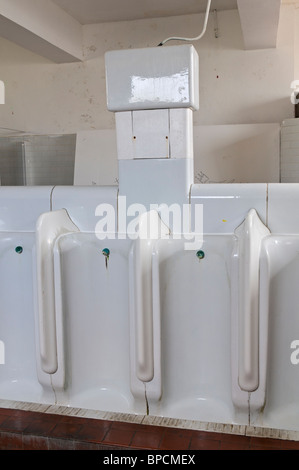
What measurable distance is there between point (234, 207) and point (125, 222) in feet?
1.59

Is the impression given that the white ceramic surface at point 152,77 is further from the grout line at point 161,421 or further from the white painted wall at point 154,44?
the white painted wall at point 154,44

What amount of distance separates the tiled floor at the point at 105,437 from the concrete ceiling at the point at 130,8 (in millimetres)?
3306

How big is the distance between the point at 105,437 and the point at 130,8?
354 cm

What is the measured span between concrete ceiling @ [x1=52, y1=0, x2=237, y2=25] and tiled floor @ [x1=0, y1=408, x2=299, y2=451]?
10.8 feet

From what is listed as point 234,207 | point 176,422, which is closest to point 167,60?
point 234,207

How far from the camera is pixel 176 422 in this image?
76.7 inches

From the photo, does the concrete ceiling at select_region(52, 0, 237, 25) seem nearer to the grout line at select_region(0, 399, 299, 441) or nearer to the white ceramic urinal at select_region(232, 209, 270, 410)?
the white ceramic urinal at select_region(232, 209, 270, 410)

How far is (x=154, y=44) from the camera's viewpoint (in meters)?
4.46

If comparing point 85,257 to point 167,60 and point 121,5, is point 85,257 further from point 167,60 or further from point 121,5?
point 121,5

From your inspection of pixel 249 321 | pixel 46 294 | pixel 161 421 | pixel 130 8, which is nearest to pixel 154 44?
pixel 130 8

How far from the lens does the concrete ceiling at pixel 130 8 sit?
400cm

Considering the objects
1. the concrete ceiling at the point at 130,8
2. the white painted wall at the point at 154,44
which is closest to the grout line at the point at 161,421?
the white painted wall at the point at 154,44

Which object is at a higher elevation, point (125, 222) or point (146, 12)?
point (146, 12)

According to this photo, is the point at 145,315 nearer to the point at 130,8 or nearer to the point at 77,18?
the point at 130,8
